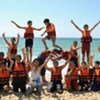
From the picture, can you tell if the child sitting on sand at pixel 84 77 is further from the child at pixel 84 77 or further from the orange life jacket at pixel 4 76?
the orange life jacket at pixel 4 76

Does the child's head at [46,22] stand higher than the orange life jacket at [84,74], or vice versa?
the child's head at [46,22]

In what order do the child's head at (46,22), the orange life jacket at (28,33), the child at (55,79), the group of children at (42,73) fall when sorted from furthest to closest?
the orange life jacket at (28,33) < the child's head at (46,22) < the child at (55,79) < the group of children at (42,73)

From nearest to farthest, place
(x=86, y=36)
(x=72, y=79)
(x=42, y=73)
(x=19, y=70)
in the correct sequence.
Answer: (x=19, y=70) < (x=72, y=79) < (x=42, y=73) < (x=86, y=36)

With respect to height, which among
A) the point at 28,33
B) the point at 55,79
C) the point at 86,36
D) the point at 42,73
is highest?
the point at 28,33

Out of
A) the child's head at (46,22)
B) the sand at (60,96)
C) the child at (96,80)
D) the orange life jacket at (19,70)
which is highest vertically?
the child's head at (46,22)

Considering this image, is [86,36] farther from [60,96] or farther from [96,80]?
[60,96]

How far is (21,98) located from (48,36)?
370 cm

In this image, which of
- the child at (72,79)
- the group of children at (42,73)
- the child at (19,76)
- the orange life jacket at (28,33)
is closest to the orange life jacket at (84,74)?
the group of children at (42,73)

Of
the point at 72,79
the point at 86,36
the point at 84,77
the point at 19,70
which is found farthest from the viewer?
the point at 86,36

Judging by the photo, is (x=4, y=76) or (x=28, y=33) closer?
(x=4, y=76)

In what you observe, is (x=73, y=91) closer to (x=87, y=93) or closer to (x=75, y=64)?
(x=87, y=93)

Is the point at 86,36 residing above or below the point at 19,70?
above

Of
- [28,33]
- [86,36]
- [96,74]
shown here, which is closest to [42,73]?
[96,74]

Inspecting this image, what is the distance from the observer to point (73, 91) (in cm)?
1201
